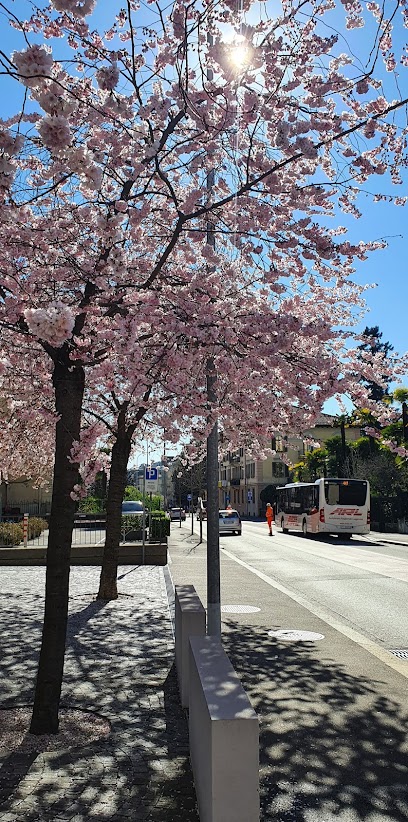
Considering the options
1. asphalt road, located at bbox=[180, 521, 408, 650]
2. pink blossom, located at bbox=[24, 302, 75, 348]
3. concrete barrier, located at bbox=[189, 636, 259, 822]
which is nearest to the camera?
concrete barrier, located at bbox=[189, 636, 259, 822]

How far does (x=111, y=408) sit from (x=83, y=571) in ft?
23.3

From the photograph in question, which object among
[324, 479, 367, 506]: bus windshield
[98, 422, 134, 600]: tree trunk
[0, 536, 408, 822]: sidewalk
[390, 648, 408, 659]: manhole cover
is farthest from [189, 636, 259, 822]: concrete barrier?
[324, 479, 367, 506]: bus windshield

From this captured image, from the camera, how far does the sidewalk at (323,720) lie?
Answer: 15.2 ft

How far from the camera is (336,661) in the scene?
8.59 m

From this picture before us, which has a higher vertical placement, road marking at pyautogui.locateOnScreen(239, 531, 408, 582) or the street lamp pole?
the street lamp pole

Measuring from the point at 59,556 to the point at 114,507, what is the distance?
24.2 feet

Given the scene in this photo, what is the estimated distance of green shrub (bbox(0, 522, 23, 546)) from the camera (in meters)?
22.5

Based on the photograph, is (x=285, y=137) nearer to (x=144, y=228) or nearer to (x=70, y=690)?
(x=144, y=228)

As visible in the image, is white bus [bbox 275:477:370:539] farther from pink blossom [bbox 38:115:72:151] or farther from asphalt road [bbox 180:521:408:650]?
pink blossom [bbox 38:115:72:151]

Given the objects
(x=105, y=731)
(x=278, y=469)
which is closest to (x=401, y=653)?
(x=105, y=731)

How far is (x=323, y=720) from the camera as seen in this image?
20.7 ft

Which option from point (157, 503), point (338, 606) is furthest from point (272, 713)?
point (157, 503)

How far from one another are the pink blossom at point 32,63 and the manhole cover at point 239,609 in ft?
32.0

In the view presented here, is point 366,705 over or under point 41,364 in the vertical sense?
under
